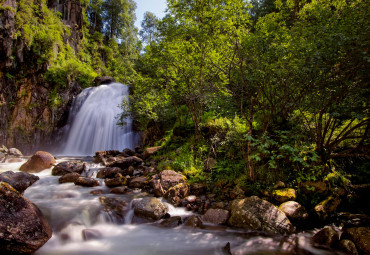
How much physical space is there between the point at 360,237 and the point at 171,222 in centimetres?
378

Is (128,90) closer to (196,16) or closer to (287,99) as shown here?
(196,16)

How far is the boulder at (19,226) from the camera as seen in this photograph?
3.14 metres

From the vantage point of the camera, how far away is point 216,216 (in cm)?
478

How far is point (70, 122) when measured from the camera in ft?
56.7

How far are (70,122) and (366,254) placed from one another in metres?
19.5

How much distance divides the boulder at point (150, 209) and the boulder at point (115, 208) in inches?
14.8

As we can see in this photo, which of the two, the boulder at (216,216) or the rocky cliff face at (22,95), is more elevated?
the rocky cliff face at (22,95)

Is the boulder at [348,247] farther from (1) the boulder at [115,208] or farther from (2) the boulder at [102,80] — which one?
(2) the boulder at [102,80]

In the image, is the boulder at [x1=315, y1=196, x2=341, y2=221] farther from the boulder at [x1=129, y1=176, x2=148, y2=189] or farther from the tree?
the tree

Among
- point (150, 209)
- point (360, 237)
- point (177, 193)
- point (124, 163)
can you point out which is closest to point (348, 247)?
point (360, 237)

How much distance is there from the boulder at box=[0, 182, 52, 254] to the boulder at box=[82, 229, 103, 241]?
67 cm

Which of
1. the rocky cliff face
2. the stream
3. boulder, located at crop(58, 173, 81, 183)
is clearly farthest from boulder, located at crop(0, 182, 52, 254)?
the rocky cliff face

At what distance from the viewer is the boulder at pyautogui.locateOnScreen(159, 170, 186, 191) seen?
Answer: 20.8 ft

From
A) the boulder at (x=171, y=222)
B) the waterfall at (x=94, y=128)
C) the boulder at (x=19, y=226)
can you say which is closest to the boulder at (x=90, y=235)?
the boulder at (x=19, y=226)
